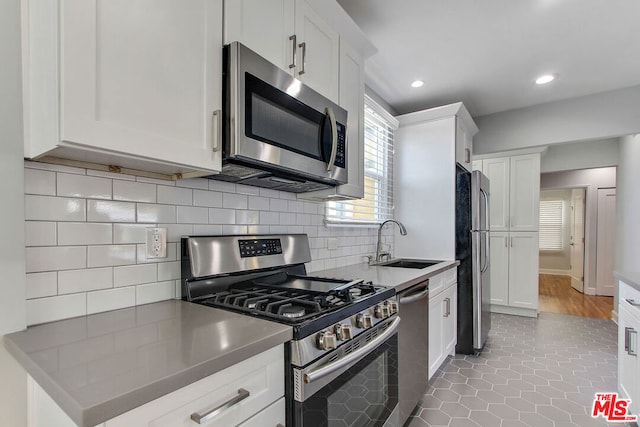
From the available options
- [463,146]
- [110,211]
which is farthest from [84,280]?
[463,146]

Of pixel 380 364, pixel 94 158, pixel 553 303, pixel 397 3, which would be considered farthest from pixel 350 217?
→ pixel 553 303

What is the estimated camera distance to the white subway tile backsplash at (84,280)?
1.02 metres

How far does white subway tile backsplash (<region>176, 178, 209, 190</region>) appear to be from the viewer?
53.4 inches

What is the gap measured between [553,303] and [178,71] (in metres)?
5.97

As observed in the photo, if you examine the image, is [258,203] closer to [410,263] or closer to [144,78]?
[144,78]

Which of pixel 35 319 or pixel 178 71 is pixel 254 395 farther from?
pixel 178 71

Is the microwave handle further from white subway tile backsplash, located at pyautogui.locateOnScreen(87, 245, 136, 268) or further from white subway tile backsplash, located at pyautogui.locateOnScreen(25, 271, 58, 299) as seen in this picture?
white subway tile backsplash, located at pyautogui.locateOnScreen(25, 271, 58, 299)

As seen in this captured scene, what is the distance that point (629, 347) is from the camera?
1.88 metres

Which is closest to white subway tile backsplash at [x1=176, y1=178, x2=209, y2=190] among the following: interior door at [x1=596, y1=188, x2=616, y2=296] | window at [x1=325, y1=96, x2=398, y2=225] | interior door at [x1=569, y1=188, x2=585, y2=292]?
window at [x1=325, y1=96, x2=398, y2=225]

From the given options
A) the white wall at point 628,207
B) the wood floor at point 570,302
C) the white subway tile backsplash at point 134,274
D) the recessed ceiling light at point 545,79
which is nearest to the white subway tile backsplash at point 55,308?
the white subway tile backsplash at point 134,274

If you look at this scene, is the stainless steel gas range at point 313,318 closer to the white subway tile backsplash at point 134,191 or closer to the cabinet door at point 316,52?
the white subway tile backsplash at point 134,191

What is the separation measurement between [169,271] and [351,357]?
0.78 metres

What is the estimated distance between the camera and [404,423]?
6.17 ft

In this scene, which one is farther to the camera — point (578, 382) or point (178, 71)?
point (578, 382)
